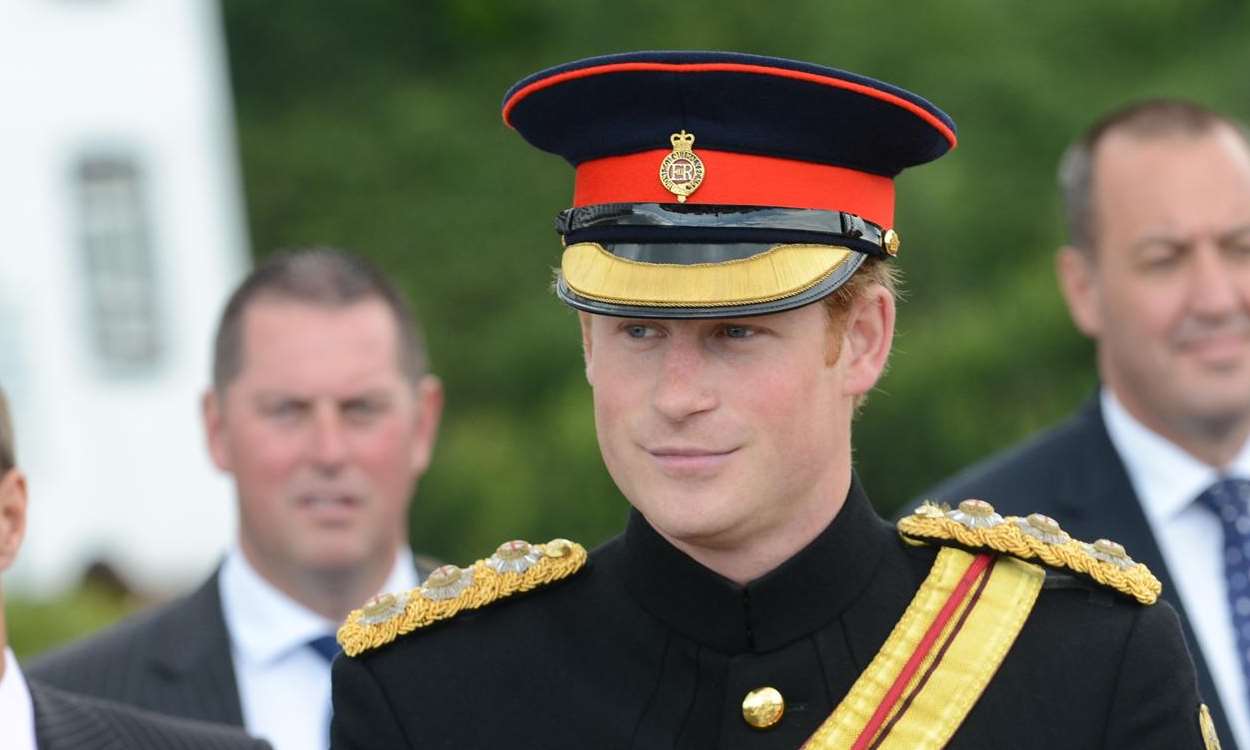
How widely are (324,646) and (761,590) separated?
1993mm

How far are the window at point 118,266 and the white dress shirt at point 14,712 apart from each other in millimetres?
15991

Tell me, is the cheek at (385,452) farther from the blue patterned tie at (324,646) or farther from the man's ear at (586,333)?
the man's ear at (586,333)

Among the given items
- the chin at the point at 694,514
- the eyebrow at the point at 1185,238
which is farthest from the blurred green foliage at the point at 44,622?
the chin at the point at 694,514

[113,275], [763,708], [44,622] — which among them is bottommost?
[44,622]

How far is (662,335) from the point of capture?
3.25 meters

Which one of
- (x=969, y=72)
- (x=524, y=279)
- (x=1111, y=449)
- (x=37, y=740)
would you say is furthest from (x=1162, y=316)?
(x=524, y=279)

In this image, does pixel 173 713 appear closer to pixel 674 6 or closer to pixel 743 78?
pixel 743 78

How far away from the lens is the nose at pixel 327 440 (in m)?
5.20

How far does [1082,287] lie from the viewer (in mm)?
5715

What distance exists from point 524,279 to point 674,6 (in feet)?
11.1

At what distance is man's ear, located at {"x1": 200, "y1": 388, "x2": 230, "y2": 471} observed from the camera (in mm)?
5434

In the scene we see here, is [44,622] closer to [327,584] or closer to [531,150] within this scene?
[327,584]

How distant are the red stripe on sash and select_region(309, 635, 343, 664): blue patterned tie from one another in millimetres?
1981

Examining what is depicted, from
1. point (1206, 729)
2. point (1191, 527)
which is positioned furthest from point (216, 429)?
point (1206, 729)
